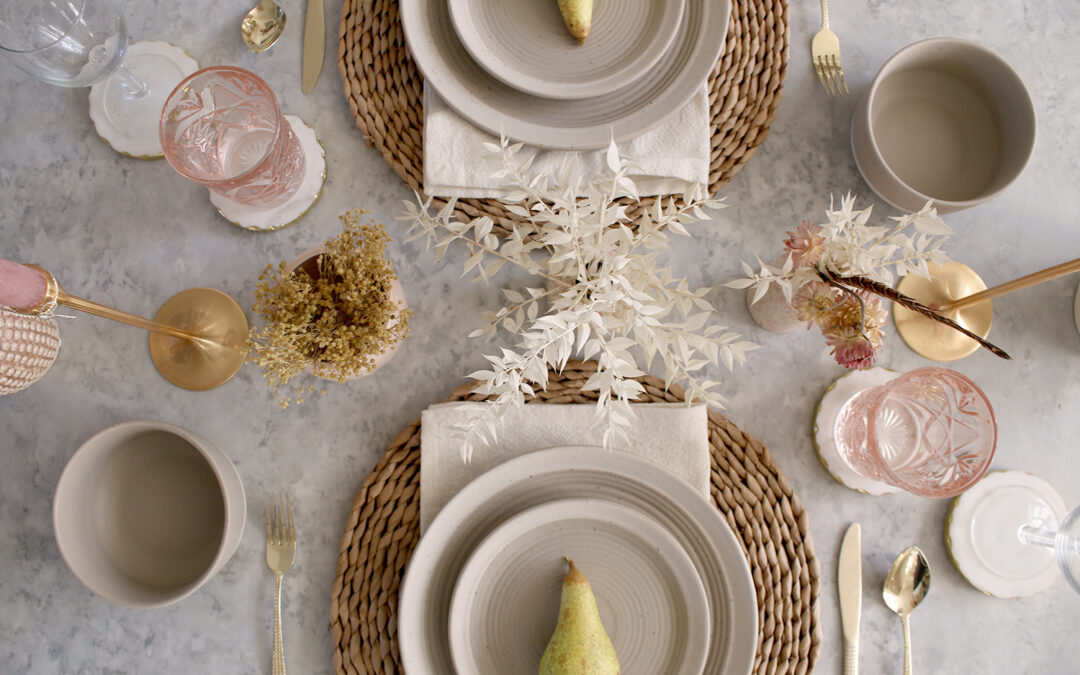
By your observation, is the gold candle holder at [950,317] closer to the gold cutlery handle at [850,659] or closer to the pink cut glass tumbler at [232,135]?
the gold cutlery handle at [850,659]

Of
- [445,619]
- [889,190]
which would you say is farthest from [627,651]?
[889,190]

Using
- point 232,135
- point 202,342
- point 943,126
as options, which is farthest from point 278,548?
point 943,126

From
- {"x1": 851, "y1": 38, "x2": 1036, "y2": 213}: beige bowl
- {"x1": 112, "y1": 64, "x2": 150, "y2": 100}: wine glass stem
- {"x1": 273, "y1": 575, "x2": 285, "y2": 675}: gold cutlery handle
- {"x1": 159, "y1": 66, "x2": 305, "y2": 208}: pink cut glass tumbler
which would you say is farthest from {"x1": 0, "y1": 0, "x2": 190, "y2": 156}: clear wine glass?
{"x1": 851, "y1": 38, "x2": 1036, "y2": 213}: beige bowl

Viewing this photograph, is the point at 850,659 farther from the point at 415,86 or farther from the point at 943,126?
the point at 415,86

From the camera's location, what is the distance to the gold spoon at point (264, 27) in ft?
3.06

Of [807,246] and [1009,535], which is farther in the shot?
[1009,535]

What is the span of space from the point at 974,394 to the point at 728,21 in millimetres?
523

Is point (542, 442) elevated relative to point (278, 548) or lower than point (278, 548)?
elevated

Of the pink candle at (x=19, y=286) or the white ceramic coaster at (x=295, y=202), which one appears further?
the white ceramic coaster at (x=295, y=202)

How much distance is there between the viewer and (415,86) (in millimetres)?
897

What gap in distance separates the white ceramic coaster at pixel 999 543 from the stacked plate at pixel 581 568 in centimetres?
32

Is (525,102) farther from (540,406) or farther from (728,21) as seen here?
(540,406)

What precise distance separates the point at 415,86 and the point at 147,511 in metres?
0.62

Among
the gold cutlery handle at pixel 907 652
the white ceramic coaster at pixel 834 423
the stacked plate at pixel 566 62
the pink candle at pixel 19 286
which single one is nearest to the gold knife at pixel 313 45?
the stacked plate at pixel 566 62
